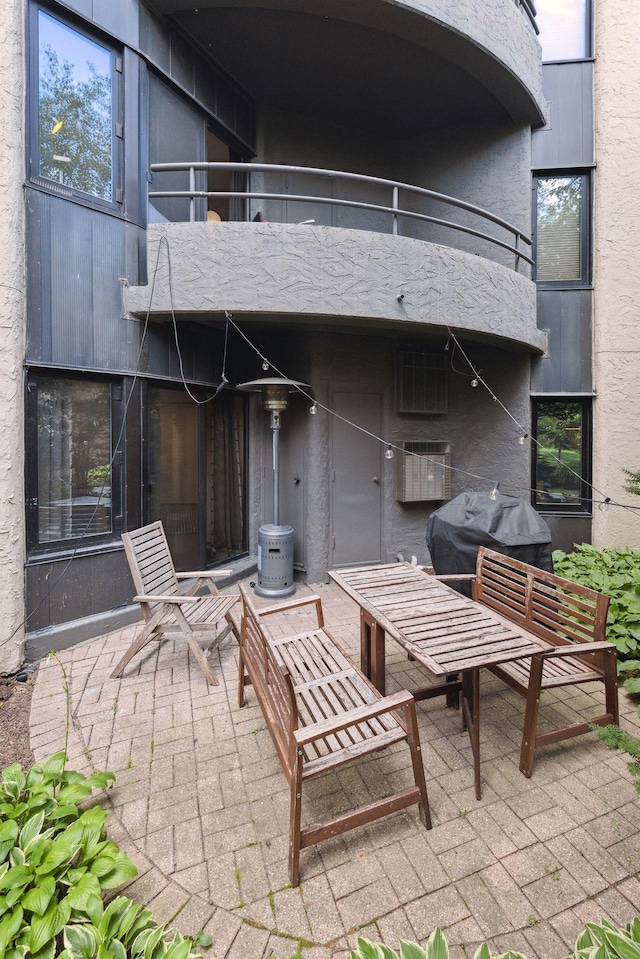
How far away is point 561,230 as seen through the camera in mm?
6902

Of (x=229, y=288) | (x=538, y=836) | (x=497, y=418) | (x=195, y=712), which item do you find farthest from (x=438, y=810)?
(x=497, y=418)

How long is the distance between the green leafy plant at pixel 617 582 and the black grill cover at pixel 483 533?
678 millimetres

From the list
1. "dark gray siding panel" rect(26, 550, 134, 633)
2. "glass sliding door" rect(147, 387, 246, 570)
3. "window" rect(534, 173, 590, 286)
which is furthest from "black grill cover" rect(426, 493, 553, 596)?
"window" rect(534, 173, 590, 286)

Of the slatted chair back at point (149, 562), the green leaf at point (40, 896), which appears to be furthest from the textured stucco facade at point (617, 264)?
the green leaf at point (40, 896)

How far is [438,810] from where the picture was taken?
235cm

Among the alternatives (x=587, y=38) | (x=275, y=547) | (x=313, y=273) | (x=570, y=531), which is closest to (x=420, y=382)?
(x=313, y=273)

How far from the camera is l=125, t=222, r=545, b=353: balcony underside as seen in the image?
4676mm

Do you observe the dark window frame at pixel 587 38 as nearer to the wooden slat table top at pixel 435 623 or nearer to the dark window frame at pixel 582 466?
the dark window frame at pixel 582 466

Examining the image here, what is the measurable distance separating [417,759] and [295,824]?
64 centimetres

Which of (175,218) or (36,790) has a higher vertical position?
(175,218)

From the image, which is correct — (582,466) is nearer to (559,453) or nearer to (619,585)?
(559,453)

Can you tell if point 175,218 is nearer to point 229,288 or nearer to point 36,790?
point 229,288

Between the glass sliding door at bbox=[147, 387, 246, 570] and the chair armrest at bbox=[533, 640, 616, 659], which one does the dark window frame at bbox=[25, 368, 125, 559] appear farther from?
the chair armrest at bbox=[533, 640, 616, 659]

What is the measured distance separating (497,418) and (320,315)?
345 centimetres
